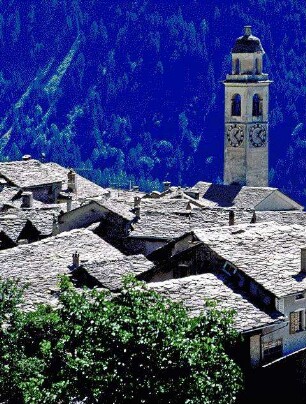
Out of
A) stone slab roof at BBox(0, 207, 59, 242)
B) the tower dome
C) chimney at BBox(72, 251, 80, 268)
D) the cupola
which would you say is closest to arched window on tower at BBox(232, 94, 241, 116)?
the cupola

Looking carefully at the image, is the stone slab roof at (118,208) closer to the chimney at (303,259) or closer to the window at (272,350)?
the chimney at (303,259)

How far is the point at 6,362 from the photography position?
4900 centimetres

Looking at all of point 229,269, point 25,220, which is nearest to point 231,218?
point 25,220

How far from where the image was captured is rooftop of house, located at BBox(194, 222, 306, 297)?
190 ft

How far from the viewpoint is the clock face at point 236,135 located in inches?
5022

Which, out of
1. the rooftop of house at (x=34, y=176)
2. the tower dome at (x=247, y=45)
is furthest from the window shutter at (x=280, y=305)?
the tower dome at (x=247, y=45)

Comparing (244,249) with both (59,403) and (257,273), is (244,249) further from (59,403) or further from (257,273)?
(59,403)

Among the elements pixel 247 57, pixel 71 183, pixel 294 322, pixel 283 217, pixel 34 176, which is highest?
pixel 247 57

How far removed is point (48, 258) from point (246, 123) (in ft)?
206

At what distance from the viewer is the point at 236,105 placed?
128m

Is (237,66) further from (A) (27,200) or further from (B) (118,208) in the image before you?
(B) (118,208)

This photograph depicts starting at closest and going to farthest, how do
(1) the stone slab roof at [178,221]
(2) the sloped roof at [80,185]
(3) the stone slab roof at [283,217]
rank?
(1) the stone slab roof at [178,221] < (3) the stone slab roof at [283,217] < (2) the sloped roof at [80,185]

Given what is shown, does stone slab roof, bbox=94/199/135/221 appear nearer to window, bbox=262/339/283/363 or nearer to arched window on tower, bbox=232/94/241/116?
window, bbox=262/339/283/363

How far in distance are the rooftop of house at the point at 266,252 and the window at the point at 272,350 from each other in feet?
4.89
